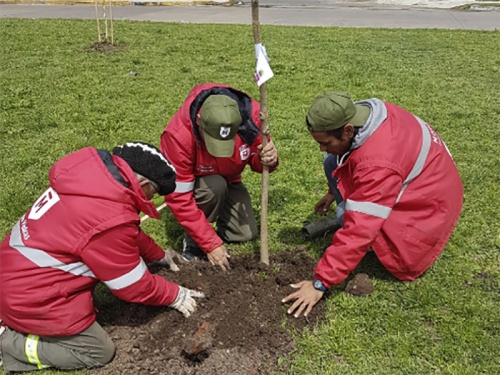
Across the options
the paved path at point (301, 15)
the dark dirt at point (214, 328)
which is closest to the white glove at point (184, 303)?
the dark dirt at point (214, 328)

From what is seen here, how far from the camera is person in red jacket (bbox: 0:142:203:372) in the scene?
2.49m

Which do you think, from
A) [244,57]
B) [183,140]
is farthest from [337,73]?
[183,140]

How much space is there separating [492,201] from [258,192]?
2185mm

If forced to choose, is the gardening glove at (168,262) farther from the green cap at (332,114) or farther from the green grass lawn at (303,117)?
the green cap at (332,114)

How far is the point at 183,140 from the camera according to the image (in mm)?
3395

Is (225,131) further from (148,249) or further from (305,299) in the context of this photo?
(305,299)

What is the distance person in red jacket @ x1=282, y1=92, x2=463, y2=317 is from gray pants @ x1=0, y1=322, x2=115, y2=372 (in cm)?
118

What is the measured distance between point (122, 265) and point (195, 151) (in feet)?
3.78

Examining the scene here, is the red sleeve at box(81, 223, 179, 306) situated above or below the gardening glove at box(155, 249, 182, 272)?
above

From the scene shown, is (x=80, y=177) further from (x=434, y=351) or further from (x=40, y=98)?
(x=40, y=98)

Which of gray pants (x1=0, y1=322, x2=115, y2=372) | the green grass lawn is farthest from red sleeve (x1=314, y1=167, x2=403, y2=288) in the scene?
gray pants (x1=0, y1=322, x2=115, y2=372)

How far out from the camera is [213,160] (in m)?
3.68

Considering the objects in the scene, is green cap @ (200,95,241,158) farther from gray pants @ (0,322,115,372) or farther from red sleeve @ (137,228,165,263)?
gray pants @ (0,322,115,372)

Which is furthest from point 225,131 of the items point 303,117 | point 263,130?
point 303,117
